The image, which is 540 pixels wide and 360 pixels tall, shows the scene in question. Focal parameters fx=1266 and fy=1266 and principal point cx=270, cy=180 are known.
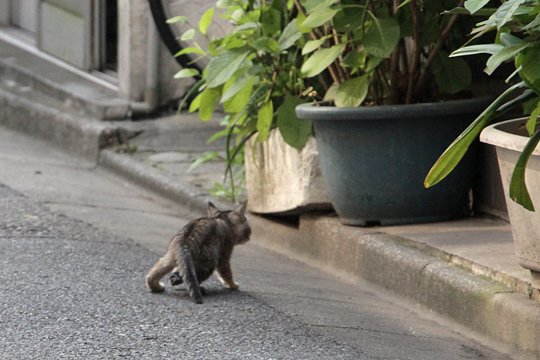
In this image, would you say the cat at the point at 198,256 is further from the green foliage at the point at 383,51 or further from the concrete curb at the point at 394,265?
the green foliage at the point at 383,51

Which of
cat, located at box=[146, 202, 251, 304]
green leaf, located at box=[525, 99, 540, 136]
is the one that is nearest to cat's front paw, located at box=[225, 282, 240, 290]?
cat, located at box=[146, 202, 251, 304]

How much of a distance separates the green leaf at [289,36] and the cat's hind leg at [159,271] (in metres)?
1.33

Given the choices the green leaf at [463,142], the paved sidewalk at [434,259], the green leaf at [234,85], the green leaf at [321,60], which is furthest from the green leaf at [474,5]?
the green leaf at [234,85]

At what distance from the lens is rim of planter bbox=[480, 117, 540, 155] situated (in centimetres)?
438

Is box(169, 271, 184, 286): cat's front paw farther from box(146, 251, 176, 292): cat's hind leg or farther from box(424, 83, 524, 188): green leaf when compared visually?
box(424, 83, 524, 188): green leaf

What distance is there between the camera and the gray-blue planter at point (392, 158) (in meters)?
5.62

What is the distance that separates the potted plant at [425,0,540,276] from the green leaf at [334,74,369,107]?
102 centimetres

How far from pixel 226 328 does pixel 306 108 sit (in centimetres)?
151

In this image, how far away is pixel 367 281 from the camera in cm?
550

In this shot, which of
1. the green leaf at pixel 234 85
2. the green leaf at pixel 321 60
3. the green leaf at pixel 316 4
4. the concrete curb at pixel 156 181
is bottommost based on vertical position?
the concrete curb at pixel 156 181

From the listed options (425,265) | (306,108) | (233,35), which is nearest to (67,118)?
(233,35)

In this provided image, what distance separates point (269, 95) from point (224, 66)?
31cm

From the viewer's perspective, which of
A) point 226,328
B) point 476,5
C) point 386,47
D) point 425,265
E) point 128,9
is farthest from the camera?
point 128,9

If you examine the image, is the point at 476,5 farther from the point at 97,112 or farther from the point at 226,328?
the point at 97,112
